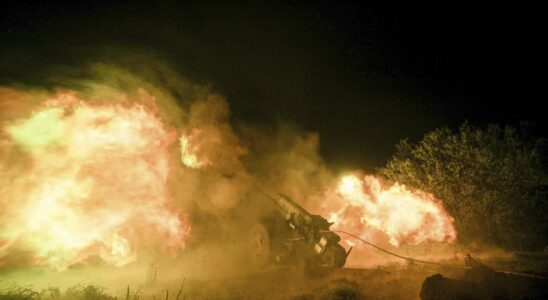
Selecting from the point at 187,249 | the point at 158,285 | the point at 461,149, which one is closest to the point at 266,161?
the point at 187,249

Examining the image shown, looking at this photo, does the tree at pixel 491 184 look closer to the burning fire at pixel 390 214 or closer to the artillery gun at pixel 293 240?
the burning fire at pixel 390 214

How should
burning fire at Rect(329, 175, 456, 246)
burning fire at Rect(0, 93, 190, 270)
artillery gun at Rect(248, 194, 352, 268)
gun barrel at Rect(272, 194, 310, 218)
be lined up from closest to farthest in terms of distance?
burning fire at Rect(0, 93, 190, 270) < artillery gun at Rect(248, 194, 352, 268) < gun barrel at Rect(272, 194, 310, 218) < burning fire at Rect(329, 175, 456, 246)

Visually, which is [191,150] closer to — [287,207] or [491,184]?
[287,207]

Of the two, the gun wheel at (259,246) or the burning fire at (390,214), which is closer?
the gun wheel at (259,246)

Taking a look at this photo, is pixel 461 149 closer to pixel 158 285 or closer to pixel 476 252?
pixel 476 252

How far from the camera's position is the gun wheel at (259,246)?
46.6 ft

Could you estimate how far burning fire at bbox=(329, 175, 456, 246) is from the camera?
18453mm

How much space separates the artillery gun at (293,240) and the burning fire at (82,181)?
202 inches

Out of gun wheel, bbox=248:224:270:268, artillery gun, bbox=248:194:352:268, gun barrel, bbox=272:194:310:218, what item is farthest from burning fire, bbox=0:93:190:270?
gun barrel, bbox=272:194:310:218

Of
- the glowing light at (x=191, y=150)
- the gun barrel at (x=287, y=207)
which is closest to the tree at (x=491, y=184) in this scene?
the gun barrel at (x=287, y=207)

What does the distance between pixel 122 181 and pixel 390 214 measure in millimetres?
14783

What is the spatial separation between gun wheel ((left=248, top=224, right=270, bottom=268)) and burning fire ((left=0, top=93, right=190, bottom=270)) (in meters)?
4.56

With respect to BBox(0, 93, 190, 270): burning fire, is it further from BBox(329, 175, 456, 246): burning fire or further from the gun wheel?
BBox(329, 175, 456, 246): burning fire

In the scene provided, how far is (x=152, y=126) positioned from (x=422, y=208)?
628 inches
